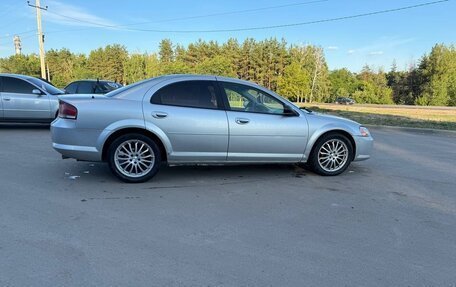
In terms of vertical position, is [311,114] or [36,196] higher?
[311,114]

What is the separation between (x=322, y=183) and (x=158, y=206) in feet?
8.72

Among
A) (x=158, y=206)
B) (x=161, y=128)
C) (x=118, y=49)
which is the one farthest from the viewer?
(x=118, y=49)

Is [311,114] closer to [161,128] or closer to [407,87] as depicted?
[161,128]

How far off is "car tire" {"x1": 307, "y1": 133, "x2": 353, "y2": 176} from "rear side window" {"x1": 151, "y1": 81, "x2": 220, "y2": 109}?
185cm

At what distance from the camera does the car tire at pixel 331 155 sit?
6.16m

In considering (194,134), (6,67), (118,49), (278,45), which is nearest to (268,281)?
(194,134)

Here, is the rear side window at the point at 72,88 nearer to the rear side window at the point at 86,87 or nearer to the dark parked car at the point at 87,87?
the dark parked car at the point at 87,87

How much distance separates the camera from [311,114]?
20.3ft

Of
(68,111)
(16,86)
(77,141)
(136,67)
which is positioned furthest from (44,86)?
(136,67)

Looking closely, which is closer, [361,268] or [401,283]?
[401,283]

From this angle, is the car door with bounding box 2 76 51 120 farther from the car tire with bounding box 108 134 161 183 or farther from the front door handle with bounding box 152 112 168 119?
the front door handle with bounding box 152 112 168 119

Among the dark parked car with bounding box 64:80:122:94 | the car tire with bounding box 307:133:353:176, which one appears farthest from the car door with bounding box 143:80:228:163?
the dark parked car with bounding box 64:80:122:94

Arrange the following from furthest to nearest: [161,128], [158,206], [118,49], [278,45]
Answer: [118,49]
[278,45]
[161,128]
[158,206]

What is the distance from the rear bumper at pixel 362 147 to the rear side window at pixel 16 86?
9.11 meters
